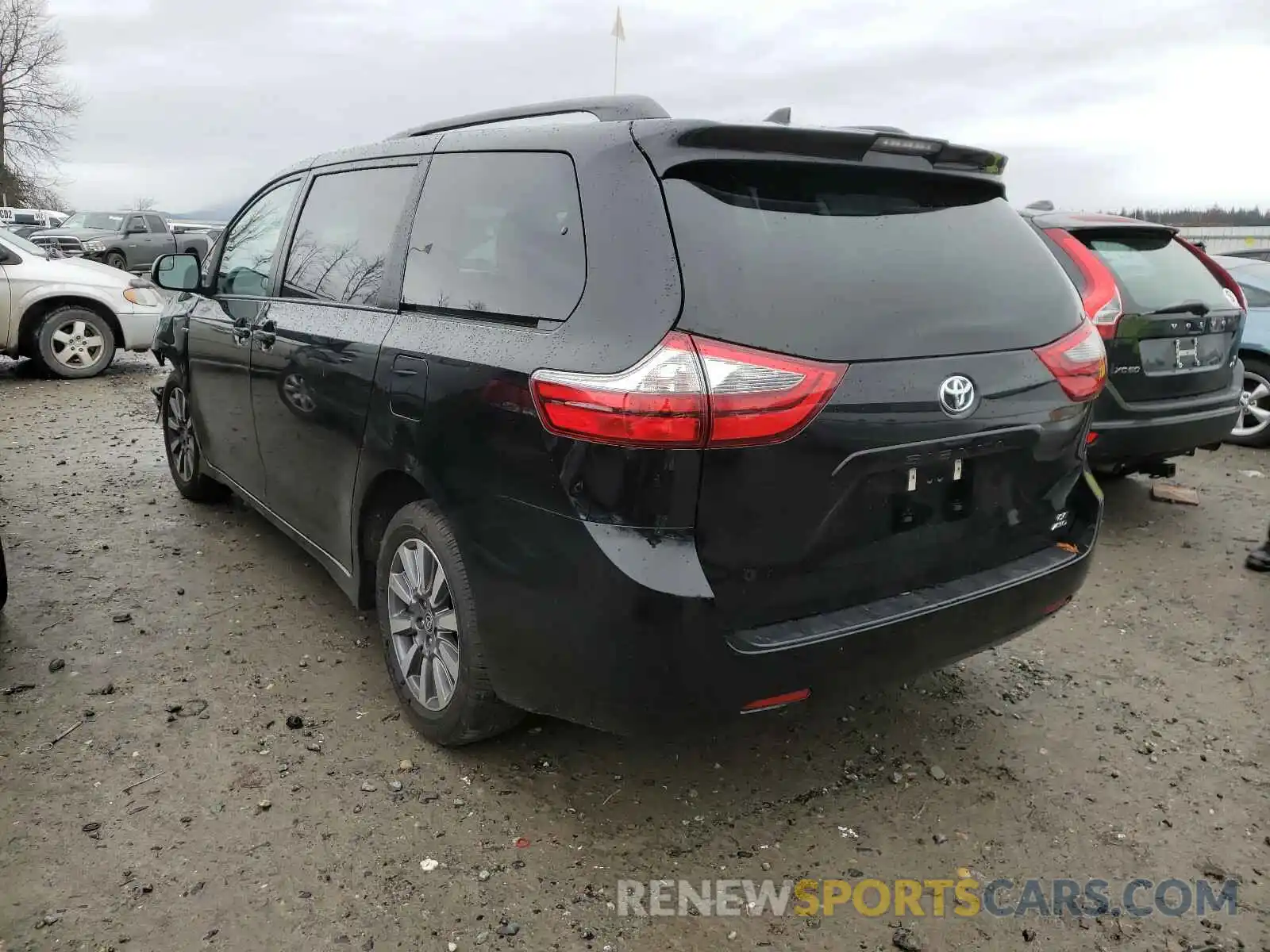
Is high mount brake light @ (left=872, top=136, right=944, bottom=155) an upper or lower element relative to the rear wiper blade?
upper

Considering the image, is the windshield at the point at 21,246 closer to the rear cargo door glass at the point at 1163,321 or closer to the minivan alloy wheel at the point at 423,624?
the minivan alloy wheel at the point at 423,624

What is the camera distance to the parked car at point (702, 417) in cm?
208

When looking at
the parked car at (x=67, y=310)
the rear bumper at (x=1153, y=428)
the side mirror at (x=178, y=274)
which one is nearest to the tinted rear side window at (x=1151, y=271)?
the rear bumper at (x=1153, y=428)

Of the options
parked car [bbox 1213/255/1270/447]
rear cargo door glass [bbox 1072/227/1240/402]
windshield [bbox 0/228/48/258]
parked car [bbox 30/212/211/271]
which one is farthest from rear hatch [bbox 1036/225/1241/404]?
parked car [bbox 30/212/211/271]

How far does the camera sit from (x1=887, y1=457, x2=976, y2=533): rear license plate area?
229 cm

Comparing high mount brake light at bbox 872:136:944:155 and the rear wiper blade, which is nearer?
high mount brake light at bbox 872:136:944:155

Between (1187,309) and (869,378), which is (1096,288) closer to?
(1187,309)

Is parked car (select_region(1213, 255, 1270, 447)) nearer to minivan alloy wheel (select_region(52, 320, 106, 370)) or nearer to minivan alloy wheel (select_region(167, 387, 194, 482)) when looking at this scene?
minivan alloy wheel (select_region(167, 387, 194, 482))

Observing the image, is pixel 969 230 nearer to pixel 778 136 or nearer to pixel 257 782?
pixel 778 136

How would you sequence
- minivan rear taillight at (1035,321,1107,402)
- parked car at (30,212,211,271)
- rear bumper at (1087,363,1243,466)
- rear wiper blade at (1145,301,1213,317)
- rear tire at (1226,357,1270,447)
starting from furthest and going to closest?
parked car at (30,212,211,271)
rear tire at (1226,357,1270,447)
rear wiper blade at (1145,301,1213,317)
rear bumper at (1087,363,1243,466)
minivan rear taillight at (1035,321,1107,402)

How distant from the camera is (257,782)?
2.77 m

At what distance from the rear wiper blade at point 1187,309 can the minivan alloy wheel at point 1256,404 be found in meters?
2.66

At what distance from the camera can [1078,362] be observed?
2.64 metres

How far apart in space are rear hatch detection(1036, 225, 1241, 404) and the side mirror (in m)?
4.59
